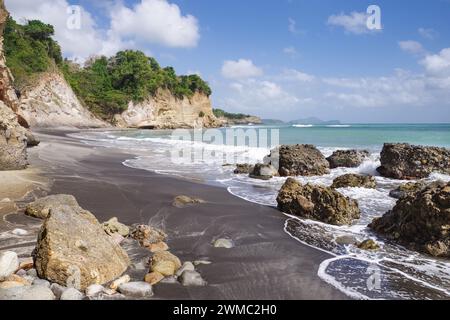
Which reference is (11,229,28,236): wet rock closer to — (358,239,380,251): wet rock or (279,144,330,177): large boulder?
(358,239,380,251): wet rock

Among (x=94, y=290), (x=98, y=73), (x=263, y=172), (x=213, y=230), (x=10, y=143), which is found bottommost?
(x=213, y=230)

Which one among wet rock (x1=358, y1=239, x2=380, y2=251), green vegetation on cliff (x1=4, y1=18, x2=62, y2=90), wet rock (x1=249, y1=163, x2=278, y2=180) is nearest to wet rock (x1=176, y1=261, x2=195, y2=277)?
wet rock (x1=358, y1=239, x2=380, y2=251)

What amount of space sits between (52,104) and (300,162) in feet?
135

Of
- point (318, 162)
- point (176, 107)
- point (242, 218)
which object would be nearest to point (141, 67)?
point (176, 107)

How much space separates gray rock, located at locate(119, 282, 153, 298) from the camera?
408cm

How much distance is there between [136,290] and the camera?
411 centimetres

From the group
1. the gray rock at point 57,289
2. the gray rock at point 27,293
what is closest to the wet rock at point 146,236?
the gray rock at point 57,289

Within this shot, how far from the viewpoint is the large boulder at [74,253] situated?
163 inches

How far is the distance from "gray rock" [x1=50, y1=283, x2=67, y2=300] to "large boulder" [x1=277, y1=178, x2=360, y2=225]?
542 centimetres

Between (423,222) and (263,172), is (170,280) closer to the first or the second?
(423,222)

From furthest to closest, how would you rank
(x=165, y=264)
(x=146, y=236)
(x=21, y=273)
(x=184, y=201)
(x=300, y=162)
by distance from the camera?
(x=300, y=162) < (x=184, y=201) < (x=146, y=236) < (x=165, y=264) < (x=21, y=273)

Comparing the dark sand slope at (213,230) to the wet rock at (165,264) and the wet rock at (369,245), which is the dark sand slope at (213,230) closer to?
the wet rock at (165,264)

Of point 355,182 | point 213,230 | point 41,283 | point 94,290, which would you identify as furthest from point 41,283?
point 355,182
